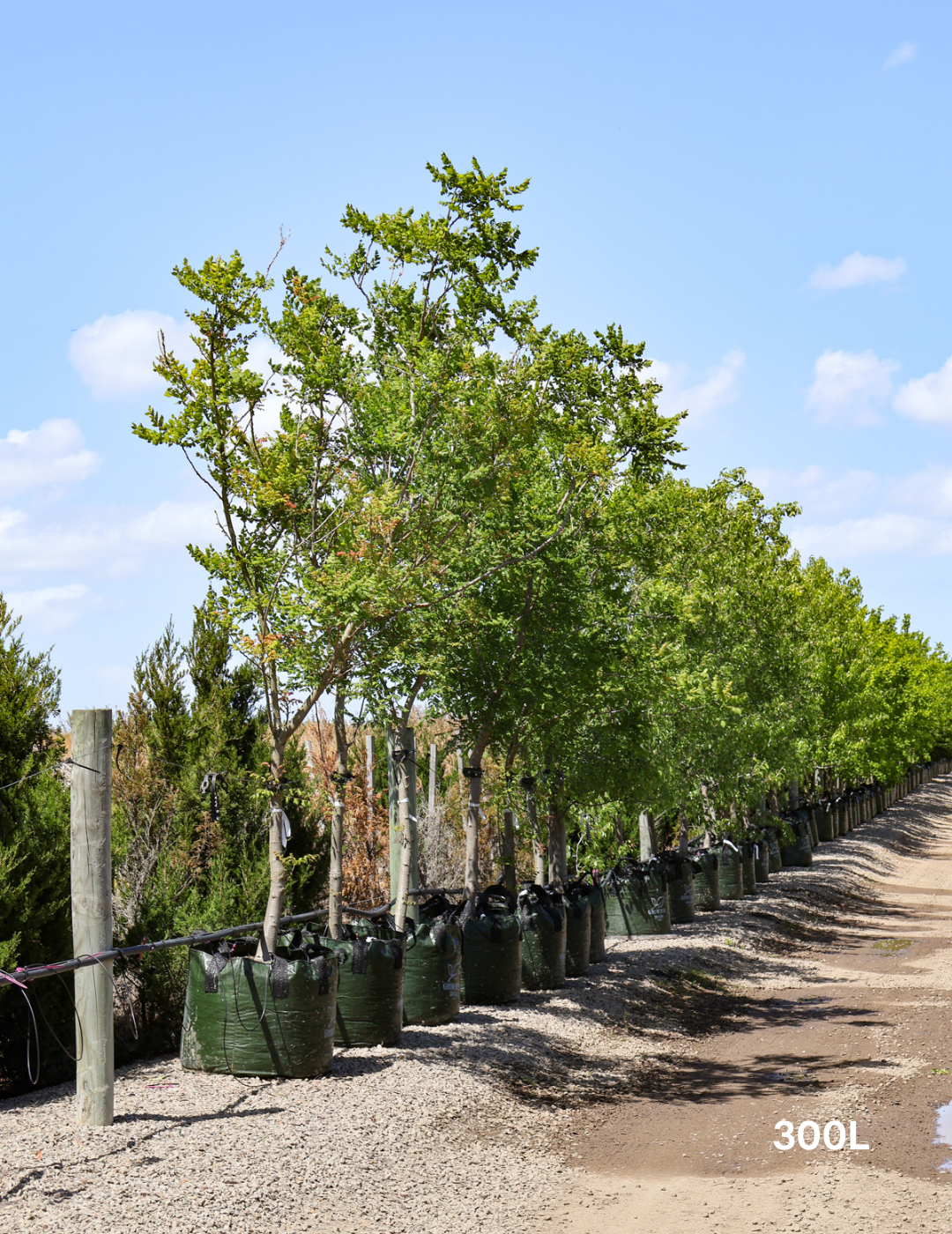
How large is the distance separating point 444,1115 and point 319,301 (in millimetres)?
5595

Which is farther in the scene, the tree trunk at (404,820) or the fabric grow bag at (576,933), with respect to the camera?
the fabric grow bag at (576,933)

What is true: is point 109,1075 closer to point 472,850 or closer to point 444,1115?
point 444,1115

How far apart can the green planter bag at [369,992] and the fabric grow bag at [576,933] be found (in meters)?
3.55

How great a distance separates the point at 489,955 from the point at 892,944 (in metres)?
9.46

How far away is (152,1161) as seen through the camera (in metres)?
5.64

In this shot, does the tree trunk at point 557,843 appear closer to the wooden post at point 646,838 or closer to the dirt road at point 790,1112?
the dirt road at point 790,1112

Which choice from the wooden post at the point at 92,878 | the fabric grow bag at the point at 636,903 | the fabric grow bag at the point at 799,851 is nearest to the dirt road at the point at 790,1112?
the fabric grow bag at the point at 636,903

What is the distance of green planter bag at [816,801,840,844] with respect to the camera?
35.2 metres

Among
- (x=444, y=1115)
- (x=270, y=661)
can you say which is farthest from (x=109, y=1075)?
(x=270, y=661)

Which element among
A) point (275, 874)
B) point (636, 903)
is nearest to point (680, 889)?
point (636, 903)

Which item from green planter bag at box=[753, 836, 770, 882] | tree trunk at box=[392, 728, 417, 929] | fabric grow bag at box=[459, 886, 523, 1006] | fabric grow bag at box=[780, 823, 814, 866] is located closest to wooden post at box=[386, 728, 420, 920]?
tree trunk at box=[392, 728, 417, 929]

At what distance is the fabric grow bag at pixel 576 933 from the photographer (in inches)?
→ 456

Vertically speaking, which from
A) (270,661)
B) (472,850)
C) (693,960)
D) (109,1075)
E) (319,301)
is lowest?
(693,960)

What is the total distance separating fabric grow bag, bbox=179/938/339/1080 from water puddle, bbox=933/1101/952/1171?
3723 millimetres
